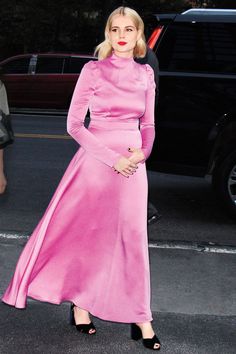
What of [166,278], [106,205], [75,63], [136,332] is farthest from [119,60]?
[75,63]

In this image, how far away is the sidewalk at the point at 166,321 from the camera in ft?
12.7

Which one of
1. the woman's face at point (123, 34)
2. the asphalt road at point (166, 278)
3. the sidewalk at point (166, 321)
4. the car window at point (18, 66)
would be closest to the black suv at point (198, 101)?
the asphalt road at point (166, 278)

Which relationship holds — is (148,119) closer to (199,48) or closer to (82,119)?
(82,119)

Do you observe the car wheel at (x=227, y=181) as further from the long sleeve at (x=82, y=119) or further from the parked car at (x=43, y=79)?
the parked car at (x=43, y=79)

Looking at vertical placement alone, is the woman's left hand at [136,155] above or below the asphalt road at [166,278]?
above

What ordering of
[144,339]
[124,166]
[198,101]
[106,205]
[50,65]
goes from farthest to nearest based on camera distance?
[50,65] < [198,101] < [144,339] < [106,205] < [124,166]

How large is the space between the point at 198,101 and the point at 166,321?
2.78 m

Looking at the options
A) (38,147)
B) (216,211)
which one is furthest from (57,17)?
(216,211)

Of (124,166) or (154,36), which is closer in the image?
(124,166)

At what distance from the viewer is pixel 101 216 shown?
3.71m

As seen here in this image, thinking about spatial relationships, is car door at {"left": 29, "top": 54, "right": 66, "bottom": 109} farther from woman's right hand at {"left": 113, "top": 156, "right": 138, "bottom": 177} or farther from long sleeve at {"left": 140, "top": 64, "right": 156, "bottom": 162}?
woman's right hand at {"left": 113, "top": 156, "right": 138, "bottom": 177}

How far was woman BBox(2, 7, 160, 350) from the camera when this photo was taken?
361 centimetres

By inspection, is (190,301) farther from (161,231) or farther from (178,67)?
(178,67)

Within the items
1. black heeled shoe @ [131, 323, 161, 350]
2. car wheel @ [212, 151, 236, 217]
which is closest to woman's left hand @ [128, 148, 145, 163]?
black heeled shoe @ [131, 323, 161, 350]
